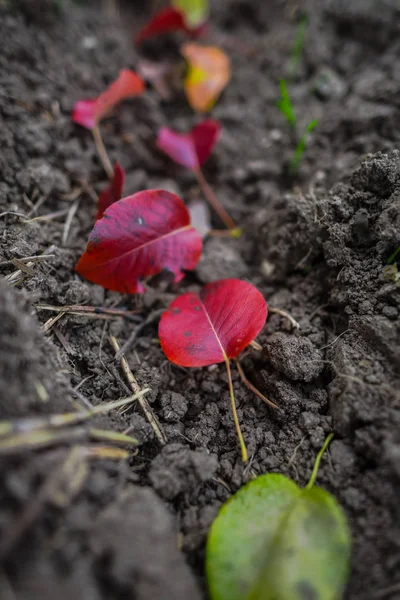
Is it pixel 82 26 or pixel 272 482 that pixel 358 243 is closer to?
pixel 272 482

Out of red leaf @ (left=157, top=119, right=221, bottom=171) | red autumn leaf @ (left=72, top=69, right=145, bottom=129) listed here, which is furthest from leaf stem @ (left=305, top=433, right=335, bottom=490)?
red autumn leaf @ (left=72, top=69, right=145, bottom=129)

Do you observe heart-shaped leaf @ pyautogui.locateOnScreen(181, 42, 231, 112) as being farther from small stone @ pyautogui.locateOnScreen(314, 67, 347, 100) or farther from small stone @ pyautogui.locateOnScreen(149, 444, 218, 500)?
small stone @ pyautogui.locateOnScreen(149, 444, 218, 500)

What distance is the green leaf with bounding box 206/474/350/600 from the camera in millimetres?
860

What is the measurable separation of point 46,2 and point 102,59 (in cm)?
30

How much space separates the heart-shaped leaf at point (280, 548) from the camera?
86cm

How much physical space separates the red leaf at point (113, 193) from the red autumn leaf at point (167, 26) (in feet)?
3.25

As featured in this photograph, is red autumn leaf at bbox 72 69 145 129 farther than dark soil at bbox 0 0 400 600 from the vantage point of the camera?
Yes

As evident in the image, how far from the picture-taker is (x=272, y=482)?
1048 millimetres

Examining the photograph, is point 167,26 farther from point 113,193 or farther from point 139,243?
point 139,243

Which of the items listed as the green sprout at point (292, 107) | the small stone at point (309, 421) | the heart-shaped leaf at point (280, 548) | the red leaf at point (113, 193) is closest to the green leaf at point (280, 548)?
the heart-shaped leaf at point (280, 548)

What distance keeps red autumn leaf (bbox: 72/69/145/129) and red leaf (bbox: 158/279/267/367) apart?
2.80ft

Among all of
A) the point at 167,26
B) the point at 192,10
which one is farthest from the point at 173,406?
the point at 192,10

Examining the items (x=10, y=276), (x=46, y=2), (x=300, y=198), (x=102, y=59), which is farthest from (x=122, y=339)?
(x=46, y=2)

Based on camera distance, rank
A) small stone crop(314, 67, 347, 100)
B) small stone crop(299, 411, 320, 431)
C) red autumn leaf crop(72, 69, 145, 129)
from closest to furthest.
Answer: small stone crop(299, 411, 320, 431)
red autumn leaf crop(72, 69, 145, 129)
small stone crop(314, 67, 347, 100)
